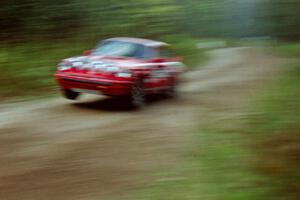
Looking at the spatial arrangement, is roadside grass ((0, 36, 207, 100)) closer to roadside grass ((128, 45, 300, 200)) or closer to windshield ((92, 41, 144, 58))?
windshield ((92, 41, 144, 58))

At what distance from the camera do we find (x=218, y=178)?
18.6 feet

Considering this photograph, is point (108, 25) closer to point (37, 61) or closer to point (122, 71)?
point (37, 61)

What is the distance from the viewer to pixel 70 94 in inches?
349

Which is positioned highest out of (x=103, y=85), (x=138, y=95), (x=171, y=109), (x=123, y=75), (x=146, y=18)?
(x=146, y=18)

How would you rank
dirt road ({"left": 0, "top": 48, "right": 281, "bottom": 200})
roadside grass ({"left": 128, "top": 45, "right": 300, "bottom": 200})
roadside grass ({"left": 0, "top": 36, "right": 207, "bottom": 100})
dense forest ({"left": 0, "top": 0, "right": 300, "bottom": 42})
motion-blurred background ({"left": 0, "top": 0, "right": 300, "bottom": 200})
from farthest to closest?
1. dense forest ({"left": 0, "top": 0, "right": 300, "bottom": 42})
2. roadside grass ({"left": 0, "top": 36, "right": 207, "bottom": 100})
3. dirt road ({"left": 0, "top": 48, "right": 281, "bottom": 200})
4. motion-blurred background ({"left": 0, "top": 0, "right": 300, "bottom": 200})
5. roadside grass ({"left": 128, "top": 45, "right": 300, "bottom": 200})

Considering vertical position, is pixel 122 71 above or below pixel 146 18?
below

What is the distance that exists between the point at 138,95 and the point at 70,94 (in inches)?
39.8

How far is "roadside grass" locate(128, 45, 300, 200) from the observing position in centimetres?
530

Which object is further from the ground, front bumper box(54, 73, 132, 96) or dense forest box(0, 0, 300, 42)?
dense forest box(0, 0, 300, 42)

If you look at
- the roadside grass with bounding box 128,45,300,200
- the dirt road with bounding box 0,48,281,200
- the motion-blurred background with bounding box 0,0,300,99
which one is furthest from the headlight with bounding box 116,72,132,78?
the motion-blurred background with bounding box 0,0,300,99

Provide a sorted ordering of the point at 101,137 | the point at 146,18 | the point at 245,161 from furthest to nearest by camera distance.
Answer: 1. the point at 146,18
2. the point at 101,137
3. the point at 245,161

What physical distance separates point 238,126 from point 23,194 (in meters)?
2.75

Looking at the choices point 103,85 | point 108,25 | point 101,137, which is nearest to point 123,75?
point 103,85

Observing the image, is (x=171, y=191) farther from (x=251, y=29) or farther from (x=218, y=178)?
(x=251, y=29)
